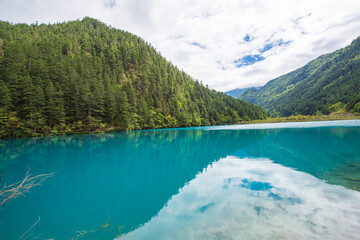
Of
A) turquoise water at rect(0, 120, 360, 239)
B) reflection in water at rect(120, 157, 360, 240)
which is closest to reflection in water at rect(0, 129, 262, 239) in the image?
turquoise water at rect(0, 120, 360, 239)

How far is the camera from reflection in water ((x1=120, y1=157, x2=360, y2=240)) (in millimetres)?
4700

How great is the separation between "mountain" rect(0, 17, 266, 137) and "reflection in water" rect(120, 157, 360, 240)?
45970mm

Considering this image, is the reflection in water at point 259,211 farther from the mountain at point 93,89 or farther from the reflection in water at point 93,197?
the mountain at point 93,89

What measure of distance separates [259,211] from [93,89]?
205 feet

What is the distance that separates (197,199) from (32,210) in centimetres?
644

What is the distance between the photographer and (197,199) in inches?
286

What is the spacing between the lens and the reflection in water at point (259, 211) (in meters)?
4.70

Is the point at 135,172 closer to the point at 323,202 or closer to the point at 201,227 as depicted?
the point at 201,227

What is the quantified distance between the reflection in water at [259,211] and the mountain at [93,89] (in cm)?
4597

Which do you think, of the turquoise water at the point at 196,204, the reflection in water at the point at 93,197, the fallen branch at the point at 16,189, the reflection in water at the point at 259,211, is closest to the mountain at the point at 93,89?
the reflection in water at the point at 93,197

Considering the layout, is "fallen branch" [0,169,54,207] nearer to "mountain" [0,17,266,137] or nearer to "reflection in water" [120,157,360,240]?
"reflection in water" [120,157,360,240]

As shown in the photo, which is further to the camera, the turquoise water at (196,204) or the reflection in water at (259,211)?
the turquoise water at (196,204)

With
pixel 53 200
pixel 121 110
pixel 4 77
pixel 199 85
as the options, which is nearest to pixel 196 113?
pixel 199 85

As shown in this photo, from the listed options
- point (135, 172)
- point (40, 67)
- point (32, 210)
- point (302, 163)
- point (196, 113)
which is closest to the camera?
point (32, 210)
